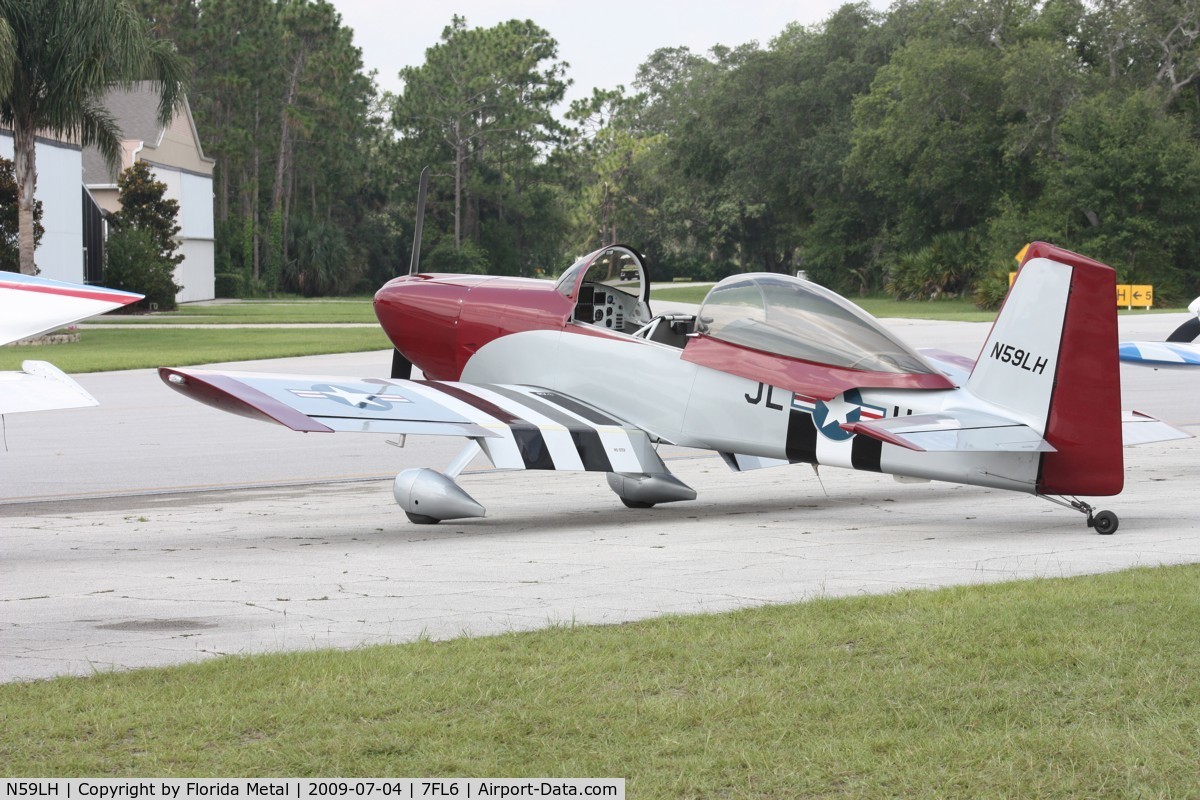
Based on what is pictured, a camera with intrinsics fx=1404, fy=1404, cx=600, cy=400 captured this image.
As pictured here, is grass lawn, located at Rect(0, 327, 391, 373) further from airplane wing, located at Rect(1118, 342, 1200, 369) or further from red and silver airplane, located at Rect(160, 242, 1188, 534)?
airplane wing, located at Rect(1118, 342, 1200, 369)

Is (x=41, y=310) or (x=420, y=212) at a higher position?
(x=420, y=212)

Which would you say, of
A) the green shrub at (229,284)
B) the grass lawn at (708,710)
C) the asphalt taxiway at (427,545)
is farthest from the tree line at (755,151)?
the grass lawn at (708,710)

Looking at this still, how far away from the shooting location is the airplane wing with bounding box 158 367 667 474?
9398mm

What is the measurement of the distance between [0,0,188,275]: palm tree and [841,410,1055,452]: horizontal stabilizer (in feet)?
91.6

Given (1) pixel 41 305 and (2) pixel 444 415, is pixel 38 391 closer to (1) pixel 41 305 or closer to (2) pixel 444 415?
(1) pixel 41 305

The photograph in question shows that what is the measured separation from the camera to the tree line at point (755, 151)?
56.9 metres

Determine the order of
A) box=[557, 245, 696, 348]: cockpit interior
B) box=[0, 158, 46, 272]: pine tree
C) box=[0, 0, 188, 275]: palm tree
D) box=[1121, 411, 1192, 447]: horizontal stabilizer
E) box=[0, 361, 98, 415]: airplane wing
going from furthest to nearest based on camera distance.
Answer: box=[0, 158, 46, 272]: pine tree, box=[0, 0, 188, 275]: palm tree, box=[557, 245, 696, 348]: cockpit interior, box=[1121, 411, 1192, 447]: horizontal stabilizer, box=[0, 361, 98, 415]: airplane wing

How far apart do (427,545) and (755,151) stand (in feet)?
221

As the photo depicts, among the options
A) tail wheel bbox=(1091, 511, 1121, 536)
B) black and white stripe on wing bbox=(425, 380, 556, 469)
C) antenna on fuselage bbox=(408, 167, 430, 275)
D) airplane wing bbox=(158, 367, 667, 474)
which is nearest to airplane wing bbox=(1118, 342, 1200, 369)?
tail wheel bbox=(1091, 511, 1121, 536)

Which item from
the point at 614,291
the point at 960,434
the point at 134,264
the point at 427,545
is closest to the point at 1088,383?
the point at 960,434

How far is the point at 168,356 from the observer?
2819 cm

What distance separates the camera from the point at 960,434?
28.7 ft

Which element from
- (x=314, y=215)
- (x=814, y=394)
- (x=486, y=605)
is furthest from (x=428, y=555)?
→ (x=314, y=215)

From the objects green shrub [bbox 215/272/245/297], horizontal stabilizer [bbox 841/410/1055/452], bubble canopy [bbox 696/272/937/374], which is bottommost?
green shrub [bbox 215/272/245/297]
